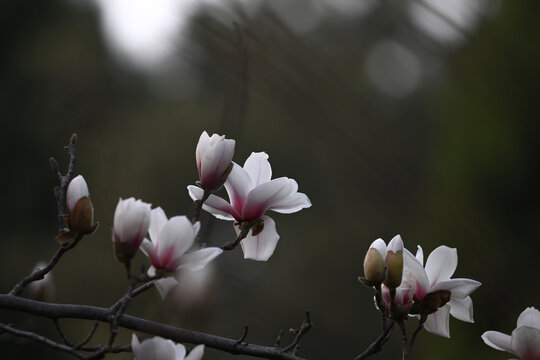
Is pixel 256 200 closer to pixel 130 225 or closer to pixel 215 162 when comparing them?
pixel 215 162

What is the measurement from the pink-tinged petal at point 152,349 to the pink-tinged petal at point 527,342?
1.30ft

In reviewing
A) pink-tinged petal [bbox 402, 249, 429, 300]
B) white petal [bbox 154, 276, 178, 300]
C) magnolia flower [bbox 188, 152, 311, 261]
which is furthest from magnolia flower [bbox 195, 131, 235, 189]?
pink-tinged petal [bbox 402, 249, 429, 300]

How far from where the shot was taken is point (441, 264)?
0.78m

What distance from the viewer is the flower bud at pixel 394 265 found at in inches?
28.8

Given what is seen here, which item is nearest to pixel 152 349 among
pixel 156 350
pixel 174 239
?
pixel 156 350

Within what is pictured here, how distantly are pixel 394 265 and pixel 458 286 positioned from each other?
9 cm

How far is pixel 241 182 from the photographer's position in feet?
2.57

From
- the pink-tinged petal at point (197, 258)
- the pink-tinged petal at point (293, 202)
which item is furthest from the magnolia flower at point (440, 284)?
the pink-tinged petal at point (197, 258)

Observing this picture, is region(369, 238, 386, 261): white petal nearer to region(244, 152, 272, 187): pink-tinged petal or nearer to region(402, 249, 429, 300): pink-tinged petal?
region(402, 249, 429, 300): pink-tinged petal

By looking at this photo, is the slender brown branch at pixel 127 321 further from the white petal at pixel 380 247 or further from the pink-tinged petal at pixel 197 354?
the white petal at pixel 380 247

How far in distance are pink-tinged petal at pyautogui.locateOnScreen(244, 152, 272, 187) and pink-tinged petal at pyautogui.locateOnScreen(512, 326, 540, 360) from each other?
0.35 meters

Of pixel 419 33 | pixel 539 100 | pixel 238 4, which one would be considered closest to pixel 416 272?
pixel 419 33

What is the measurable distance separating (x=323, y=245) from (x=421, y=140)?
2487mm

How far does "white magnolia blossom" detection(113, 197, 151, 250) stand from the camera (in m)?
0.65
